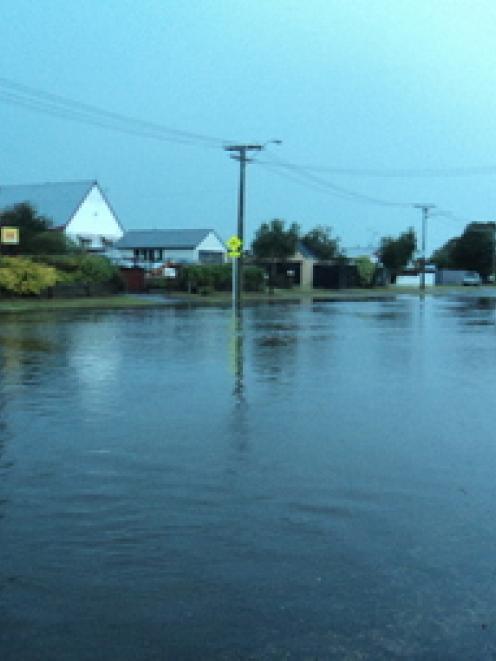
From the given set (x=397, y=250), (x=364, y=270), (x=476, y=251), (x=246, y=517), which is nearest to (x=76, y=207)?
(x=364, y=270)

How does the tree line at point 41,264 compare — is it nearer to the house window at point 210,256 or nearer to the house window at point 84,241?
the house window at point 84,241

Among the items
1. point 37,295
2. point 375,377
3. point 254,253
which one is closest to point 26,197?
point 254,253

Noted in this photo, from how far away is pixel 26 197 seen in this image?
276 ft

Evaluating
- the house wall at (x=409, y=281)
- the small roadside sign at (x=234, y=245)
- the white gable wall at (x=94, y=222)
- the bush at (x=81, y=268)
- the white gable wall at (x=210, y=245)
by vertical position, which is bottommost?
the house wall at (x=409, y=281)

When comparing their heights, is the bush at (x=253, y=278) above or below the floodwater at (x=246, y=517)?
above

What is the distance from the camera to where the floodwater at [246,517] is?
14.3 feet

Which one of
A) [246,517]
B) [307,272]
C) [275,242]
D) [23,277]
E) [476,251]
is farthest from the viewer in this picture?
[476,251]

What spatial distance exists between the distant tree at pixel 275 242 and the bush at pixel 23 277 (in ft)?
99.0

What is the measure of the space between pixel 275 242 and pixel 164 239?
59.8 ft

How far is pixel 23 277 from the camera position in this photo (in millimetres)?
43062

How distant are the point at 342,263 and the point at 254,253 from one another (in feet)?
35.2

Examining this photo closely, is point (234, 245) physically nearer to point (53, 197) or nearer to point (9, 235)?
point (9, 235)

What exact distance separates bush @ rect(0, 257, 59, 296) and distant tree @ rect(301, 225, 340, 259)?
1696 inches

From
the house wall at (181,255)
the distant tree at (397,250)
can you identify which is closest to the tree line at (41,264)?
the house wall at (181,255)
